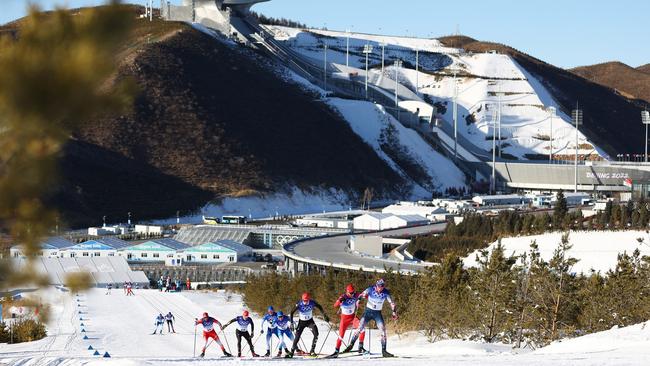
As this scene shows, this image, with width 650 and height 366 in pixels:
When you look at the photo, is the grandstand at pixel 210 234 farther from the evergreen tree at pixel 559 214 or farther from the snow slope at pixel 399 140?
the snow slope at pixel 399 140

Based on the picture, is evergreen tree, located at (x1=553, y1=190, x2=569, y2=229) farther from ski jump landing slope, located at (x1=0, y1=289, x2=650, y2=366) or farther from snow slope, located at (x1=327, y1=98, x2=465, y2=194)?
snow slope, located at (x1=327, y1=98, x2=465, y2=194)

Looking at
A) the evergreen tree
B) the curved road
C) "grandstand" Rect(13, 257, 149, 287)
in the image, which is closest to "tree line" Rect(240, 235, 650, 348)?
the curved road

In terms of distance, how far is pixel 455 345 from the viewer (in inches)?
790

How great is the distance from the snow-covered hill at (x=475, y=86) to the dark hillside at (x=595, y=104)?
4690 mm

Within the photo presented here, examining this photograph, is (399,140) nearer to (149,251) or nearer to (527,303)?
(149,251)

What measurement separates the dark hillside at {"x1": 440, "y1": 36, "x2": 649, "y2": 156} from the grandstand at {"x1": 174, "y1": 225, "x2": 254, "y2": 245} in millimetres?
67806

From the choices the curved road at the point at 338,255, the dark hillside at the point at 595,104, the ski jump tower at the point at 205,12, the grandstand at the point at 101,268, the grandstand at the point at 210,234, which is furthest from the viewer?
the dark hillside at the point at 595,104

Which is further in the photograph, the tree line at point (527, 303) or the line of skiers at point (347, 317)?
the tree line at point (527, 303)

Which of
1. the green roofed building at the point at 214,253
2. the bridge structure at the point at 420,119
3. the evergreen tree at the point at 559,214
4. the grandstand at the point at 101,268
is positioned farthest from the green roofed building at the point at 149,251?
the bridge structure at the point at 420,119

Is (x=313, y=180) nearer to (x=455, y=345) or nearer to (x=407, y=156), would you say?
(x=407, y=156)

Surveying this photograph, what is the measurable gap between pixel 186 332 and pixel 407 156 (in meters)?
70.5

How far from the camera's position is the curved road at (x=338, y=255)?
143 ft

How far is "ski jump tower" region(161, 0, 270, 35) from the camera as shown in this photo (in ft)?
387

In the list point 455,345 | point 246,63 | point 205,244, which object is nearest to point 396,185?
point 246,63
